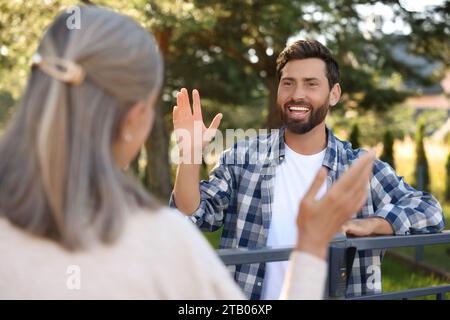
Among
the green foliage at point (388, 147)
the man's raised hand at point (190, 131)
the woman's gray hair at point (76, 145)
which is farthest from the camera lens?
the green foliage at point (388, 147)

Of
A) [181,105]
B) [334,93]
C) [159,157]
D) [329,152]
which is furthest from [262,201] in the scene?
[159,157]

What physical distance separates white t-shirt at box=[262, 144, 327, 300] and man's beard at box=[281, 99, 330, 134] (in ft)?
0.32

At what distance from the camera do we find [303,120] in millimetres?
2906

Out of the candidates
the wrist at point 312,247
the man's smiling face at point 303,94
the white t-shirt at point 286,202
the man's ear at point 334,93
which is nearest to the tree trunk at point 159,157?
the man's ear at point 334,93

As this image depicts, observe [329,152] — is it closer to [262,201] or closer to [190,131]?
[262,201]

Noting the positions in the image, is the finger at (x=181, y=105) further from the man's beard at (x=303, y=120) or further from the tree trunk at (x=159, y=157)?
the tree trunk at (x=159, y=157)

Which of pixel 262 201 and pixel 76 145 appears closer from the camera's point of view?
pixel 76 145

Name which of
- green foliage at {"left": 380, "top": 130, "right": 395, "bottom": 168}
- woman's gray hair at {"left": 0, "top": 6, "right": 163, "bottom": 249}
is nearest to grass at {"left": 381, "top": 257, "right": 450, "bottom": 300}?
woman's gray hair at {"left": 0, "top": 6, "right": 163, "bottom": 249}

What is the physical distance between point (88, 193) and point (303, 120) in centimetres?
189

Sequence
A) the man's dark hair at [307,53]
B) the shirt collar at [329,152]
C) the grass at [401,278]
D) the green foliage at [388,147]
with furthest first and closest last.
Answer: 1. the green foliage at [388,147]
2. the grass at [401,278]
3. the man's dark hair at [307,53]
4. the shirt collar at [329,152]

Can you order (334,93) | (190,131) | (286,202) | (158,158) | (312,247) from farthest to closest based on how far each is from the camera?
1. (158,158)
2. (334,93)
3. (286,202)
4. (190,131)
5. (312,247)

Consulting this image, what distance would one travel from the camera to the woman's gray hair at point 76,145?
3.64ft

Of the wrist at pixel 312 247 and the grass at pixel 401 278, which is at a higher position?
the wrist at pixel 312 247

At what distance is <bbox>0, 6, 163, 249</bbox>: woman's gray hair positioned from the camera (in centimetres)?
111
